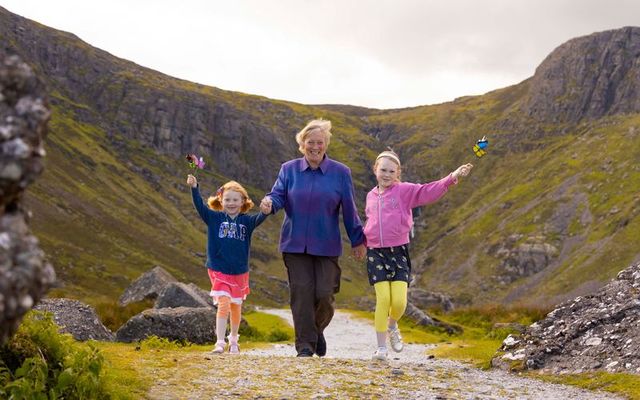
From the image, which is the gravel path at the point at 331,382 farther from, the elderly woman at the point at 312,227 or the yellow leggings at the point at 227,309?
the yellow leggings at the point at 227,309

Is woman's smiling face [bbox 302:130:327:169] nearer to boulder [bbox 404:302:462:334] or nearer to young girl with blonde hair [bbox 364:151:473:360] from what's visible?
young girl with blonde hair [bbox 364:151:473:360]

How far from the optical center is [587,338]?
1221cm

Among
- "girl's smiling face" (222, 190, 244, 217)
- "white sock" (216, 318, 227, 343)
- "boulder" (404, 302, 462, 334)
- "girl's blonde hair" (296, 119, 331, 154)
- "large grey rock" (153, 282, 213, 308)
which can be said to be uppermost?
"girl's blonde hair" (296, 119, 331, 154)

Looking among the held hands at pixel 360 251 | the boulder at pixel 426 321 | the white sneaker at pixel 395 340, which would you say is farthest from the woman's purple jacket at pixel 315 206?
the boulder at pixel 426 321

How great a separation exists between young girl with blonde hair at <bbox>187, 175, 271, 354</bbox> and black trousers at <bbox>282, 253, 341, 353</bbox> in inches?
60.3

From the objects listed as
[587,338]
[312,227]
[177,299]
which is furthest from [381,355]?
[177,299]

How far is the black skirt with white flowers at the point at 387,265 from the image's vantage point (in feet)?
41.7

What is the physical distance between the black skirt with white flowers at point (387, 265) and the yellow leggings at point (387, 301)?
0.12 meters

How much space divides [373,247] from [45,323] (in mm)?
7025

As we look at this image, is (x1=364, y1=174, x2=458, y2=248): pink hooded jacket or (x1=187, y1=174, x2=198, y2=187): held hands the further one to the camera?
(x1=187, y1=174, x2=198, y2=187): held hands

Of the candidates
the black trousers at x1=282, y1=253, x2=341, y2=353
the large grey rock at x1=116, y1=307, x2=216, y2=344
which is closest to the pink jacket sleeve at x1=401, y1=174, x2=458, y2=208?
the black trousers at x1=282, y1=253, x2=341, y2=353

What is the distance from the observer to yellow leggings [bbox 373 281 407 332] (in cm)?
1255

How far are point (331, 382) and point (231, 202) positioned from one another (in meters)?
6.43

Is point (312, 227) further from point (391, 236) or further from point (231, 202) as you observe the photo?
point (231, 202)
